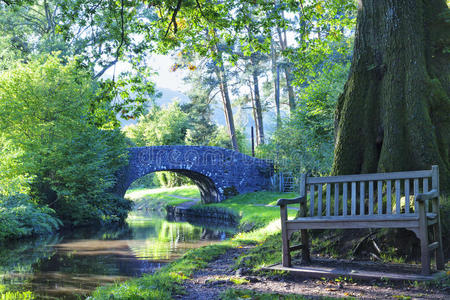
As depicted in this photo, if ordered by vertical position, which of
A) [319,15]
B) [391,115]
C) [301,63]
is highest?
[319,15]

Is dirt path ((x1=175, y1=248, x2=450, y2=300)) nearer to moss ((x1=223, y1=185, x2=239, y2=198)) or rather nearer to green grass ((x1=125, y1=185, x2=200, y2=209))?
moss ((x1=223, y1=185, x2=239, y2=198))

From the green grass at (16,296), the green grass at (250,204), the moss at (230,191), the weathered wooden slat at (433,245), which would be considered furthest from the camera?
→ the moss at (230,191)

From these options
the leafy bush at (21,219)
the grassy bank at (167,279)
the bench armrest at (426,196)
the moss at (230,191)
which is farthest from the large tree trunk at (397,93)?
the moss at (230,191)

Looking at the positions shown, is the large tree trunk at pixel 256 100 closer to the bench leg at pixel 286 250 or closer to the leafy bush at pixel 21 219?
the leafy bush at pixel 21 219

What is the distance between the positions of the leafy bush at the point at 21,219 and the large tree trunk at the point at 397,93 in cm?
1011

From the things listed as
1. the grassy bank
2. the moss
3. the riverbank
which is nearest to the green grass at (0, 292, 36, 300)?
the grassy bank

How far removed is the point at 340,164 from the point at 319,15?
5.48 m

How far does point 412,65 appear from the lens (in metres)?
5.68

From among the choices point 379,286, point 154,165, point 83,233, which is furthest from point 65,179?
point 379,286

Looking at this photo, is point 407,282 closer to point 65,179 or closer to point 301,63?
point 301,63

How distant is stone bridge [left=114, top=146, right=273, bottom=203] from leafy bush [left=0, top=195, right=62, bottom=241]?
8.34m

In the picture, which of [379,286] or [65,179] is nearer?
[379,286]

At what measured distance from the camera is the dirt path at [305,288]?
3.96m

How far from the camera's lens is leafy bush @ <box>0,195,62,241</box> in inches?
493
